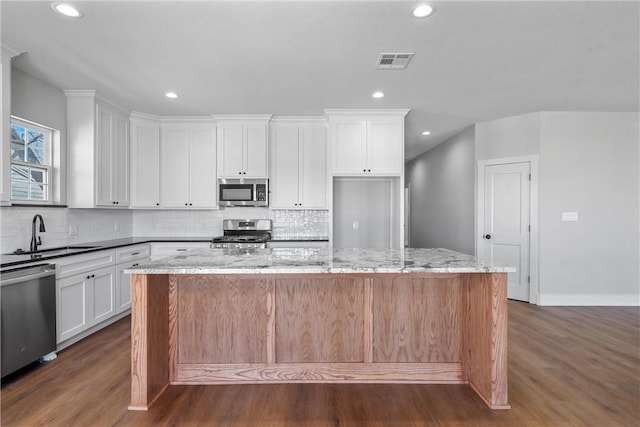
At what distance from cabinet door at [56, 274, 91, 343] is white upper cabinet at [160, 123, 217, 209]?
69.7 inches

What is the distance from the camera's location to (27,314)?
2.43 metres

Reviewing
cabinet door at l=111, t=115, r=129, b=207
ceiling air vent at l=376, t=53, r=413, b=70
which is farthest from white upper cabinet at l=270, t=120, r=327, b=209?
cabinet door at l=111, t=115, r=129, b=207

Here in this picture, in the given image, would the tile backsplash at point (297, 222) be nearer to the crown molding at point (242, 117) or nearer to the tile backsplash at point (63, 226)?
the crown molding at point (242, 117)

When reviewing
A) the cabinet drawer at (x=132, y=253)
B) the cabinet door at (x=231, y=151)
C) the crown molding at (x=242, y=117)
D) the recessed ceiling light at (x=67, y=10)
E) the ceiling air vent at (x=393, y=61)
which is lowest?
the cabinet drawer at (x=132, y=253)

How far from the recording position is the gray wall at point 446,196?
5230mm

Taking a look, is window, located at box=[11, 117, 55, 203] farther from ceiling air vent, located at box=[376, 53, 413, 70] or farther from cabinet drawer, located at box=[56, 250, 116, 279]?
ceiling air vent, located at box=[376, 53, 413, 70]

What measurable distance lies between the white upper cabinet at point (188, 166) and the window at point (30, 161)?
1.36m

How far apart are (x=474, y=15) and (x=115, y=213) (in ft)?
15.4

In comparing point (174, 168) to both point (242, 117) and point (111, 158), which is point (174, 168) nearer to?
point (111, 158)

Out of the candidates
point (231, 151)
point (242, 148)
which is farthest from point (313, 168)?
point (231, 151)

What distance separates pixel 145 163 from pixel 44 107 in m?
1.33

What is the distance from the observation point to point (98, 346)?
2998 mm

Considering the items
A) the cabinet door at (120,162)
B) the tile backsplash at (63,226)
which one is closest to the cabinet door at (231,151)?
the cabinet door at (120,162)

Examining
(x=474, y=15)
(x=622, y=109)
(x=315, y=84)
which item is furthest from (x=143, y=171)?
(x=622, y=109)
